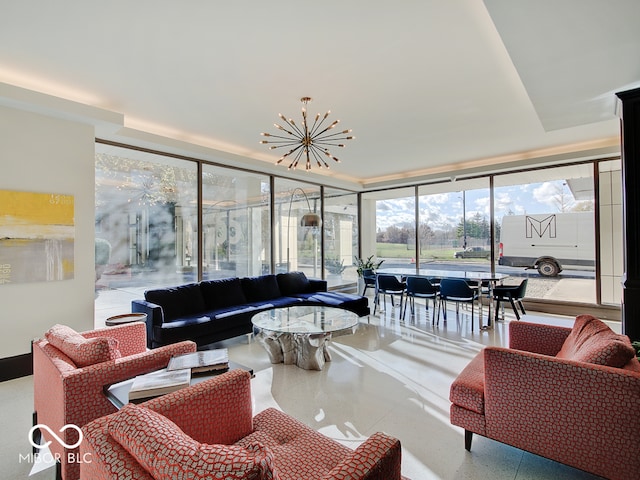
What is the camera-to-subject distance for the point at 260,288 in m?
5.61

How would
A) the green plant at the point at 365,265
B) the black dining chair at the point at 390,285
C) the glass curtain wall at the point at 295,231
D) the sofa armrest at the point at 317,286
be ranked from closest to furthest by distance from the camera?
the black dining chair at the point at 390,285 < the sofa armrest at the point at 317,286 < the glass curtain wall at the point at 295,231 < the green plant at the point at 365,265

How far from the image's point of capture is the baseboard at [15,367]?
3.34m

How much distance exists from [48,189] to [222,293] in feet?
8.30

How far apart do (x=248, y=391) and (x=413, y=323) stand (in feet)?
14.6

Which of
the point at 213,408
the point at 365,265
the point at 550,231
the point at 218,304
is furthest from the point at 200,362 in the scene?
the point at 550,231

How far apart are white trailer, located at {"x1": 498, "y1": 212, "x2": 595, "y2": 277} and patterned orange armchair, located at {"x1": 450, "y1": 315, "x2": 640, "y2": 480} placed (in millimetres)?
4945

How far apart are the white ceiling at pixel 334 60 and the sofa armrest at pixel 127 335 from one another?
239cm

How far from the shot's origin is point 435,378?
132 inches

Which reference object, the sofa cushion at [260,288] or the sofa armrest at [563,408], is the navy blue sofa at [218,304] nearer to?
the sofa cushion at [260,288]

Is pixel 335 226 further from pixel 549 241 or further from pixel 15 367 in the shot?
pixel 15 367

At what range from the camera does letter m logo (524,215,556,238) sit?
21.3 feet

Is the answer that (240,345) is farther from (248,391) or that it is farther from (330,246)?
(330,246)

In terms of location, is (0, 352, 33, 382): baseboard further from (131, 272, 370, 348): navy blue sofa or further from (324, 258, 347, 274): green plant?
(324, 258, 347, 274): green plant

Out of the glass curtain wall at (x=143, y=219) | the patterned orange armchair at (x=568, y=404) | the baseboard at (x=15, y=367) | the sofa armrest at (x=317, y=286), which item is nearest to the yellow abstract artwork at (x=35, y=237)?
the glass curtain wall at (x=143, y=219)
